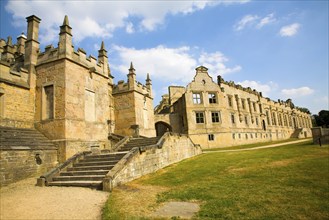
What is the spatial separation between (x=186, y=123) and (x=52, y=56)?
850 inches

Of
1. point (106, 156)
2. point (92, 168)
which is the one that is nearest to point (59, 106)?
point (106, 156)

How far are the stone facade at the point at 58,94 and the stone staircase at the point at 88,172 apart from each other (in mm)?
2504

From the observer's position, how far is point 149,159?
12.2 meters

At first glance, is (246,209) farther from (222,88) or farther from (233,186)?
(222,88)

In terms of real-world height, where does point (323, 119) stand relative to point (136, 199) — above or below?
above

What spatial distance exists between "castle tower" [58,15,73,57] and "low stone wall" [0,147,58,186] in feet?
22.0

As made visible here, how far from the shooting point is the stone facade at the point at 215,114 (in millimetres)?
32688

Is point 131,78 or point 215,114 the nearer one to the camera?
point 131,78

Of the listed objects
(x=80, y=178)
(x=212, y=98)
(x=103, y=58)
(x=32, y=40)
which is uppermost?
(x=103, y=58)

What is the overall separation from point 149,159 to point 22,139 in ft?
24.1

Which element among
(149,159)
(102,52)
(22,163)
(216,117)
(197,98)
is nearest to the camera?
(22,163)

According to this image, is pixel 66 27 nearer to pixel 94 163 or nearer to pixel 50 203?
pixel 94 163

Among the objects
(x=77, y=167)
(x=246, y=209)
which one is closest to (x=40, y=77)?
(x=77, y=167)

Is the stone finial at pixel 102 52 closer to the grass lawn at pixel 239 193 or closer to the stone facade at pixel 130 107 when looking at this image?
the stone facade at pixel 130 107
